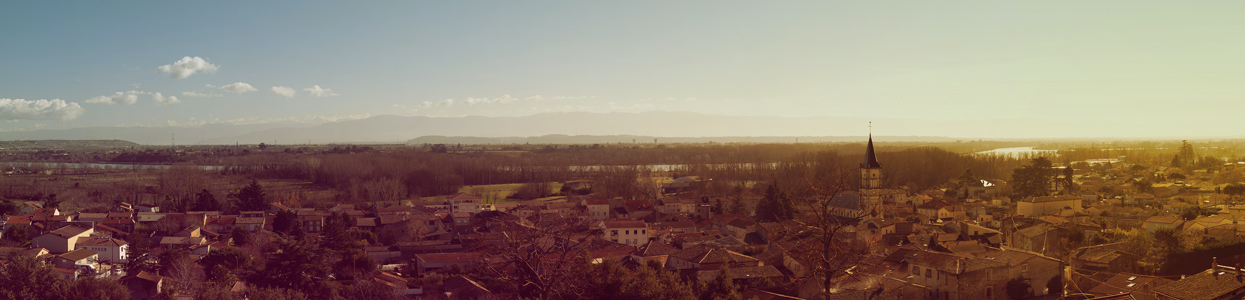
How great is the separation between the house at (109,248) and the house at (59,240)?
0.61 metres

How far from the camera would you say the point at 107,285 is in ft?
44.9

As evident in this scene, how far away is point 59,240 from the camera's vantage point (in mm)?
22203

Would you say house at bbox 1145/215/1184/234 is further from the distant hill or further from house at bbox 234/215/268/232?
the distant hill

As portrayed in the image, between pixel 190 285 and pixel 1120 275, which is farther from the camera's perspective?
pixel 190 285

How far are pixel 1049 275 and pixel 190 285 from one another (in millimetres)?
20478

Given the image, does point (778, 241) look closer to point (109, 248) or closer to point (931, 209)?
point (931, 209)

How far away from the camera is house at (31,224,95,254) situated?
22.0 metres

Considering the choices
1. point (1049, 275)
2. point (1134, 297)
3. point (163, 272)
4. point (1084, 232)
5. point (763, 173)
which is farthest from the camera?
point (763, 173)

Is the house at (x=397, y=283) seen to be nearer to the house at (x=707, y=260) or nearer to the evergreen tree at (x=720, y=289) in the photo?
the house at (x=707, y=260)

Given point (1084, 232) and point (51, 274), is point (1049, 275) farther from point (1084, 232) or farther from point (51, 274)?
point (51, 274)

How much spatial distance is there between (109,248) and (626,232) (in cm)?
1791

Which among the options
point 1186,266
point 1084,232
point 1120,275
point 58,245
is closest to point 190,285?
point 58,245

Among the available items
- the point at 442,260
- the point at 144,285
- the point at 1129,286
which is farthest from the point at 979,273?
the point at 144,285

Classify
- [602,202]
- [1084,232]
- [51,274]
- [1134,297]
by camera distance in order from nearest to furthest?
[1134,297], [51,274], [1084,232], [602,202]
